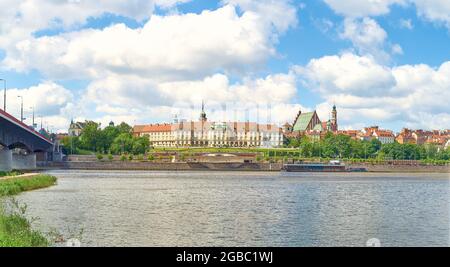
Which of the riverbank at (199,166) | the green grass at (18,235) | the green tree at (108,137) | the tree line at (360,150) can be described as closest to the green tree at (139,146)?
the green tree at (108,137)

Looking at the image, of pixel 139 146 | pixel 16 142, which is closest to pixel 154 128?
pixel 139 146

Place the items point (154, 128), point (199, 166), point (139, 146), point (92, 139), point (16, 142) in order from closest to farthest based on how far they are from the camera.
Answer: point (16, 142)
point (199, 166)
point (139, 146)
point (92, 139)
point (154, 128)

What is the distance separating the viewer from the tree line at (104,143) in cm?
12642

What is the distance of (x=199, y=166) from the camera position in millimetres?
116438

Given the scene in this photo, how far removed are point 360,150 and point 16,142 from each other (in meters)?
90.9

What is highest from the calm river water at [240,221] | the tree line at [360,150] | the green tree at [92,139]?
the green tree at [92,139]

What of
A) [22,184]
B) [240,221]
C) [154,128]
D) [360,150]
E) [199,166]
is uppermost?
[154,128]

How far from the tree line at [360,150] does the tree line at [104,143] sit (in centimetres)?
3793

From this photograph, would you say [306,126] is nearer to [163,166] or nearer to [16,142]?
[163,166]

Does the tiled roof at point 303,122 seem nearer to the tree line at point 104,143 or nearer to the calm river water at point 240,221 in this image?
the tree line at point 104,143

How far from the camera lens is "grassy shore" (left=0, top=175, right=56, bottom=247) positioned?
13.1m

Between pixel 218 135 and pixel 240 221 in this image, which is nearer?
pixel 240 221

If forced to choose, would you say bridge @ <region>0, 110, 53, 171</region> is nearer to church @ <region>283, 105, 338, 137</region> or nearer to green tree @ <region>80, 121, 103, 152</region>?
green tree @ <region>80, 121, 103, 152</region>

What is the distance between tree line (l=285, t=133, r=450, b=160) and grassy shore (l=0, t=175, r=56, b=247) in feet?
299
